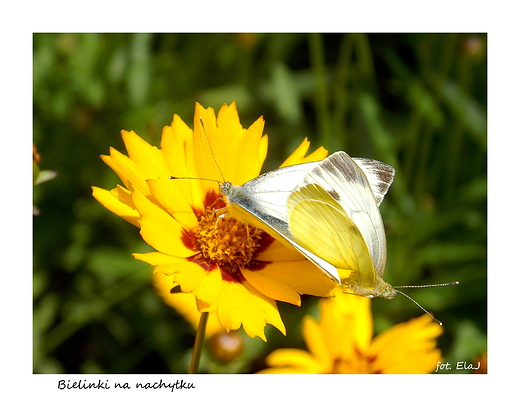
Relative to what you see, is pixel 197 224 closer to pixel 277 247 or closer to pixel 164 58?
pixel 277 247

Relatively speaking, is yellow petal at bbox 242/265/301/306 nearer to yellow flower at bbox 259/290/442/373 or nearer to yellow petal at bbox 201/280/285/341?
yellow petal at bbox 201/280/285/341

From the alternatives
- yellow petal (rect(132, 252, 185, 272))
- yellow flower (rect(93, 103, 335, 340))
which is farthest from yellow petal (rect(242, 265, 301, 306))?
yellow petal (rect(132, 252, 185, 272))

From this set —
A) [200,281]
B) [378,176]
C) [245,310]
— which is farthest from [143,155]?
[378,176]

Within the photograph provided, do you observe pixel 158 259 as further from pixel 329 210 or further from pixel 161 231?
pixel 329 210

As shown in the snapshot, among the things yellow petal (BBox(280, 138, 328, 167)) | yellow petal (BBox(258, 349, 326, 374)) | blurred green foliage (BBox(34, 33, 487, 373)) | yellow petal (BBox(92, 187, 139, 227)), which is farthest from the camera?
blurred green foliage (BBox(34, 33, 487, 373))

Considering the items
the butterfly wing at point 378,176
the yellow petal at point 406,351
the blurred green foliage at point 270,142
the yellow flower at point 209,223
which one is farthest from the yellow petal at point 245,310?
the blurred green foliage at point 270,142
